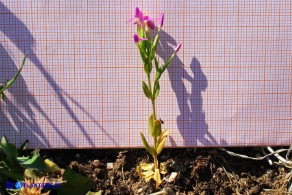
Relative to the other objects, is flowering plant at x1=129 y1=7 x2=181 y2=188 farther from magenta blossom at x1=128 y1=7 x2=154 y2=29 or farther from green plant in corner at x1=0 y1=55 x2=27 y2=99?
green plant in corner at x1=0 y1=55 x2=27 y2=99

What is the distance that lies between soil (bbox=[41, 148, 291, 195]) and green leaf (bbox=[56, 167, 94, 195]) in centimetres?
6

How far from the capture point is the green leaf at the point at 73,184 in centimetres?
160

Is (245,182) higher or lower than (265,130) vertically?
lower

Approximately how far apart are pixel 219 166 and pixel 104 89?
20.9 inches

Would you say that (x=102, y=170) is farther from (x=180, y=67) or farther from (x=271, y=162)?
(x=271, y=162)

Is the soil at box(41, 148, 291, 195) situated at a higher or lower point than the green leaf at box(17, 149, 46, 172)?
lower

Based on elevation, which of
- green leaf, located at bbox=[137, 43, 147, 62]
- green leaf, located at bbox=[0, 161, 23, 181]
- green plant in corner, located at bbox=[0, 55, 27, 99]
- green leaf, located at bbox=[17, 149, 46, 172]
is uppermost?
green leaf, located at bbox=[137, 43, 147, 62]

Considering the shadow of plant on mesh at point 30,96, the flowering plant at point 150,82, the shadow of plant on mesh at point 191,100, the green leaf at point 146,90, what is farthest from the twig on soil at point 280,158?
the shadow of plant on mesh at point 30,96

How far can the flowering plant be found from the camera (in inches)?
61.5

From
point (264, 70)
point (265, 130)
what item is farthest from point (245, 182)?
point (264, 70)

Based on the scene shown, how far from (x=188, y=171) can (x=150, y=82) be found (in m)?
0.37

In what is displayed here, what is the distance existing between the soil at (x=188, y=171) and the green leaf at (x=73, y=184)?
0.06 m

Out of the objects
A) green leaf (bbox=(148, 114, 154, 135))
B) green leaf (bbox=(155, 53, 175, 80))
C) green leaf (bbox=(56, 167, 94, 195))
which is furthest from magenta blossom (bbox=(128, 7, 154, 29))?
green leaf (bbox=(56, 167, 94, 195))

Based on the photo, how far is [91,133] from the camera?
5.61ft
